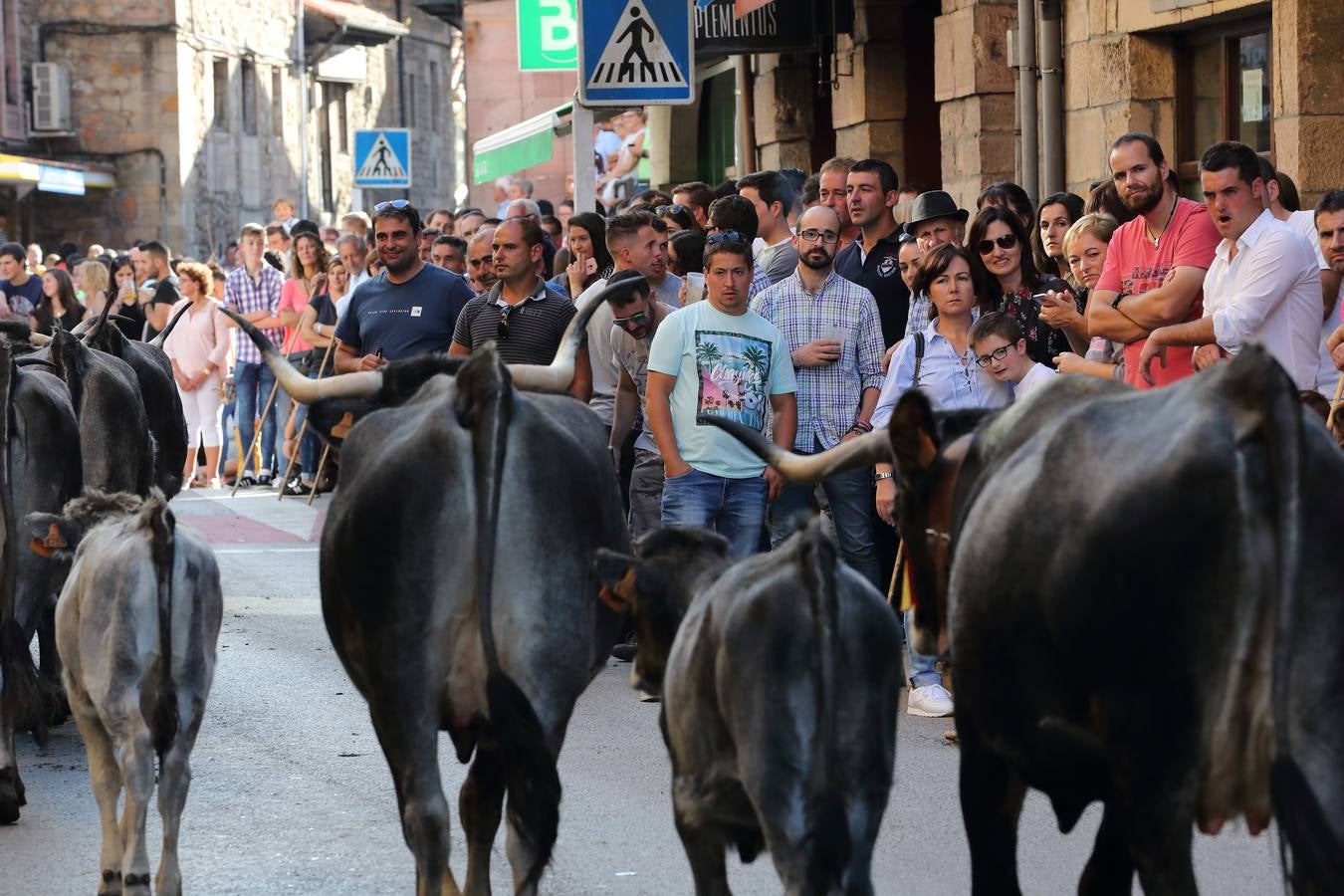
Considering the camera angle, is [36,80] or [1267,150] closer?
[1267,150]

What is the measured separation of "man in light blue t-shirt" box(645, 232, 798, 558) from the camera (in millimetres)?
8617

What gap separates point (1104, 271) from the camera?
8.52 metres

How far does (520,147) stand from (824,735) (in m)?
19.3

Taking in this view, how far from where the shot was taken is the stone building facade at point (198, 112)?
39750mm

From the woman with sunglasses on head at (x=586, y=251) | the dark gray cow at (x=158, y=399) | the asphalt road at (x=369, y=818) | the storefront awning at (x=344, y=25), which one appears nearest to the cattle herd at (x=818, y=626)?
the asphalt road at (x=369, y=818)

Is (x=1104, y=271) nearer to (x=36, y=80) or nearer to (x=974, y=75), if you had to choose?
(x=974, y=75)

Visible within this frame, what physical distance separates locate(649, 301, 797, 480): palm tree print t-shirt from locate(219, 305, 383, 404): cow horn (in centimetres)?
294

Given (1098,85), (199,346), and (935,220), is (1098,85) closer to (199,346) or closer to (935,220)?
(935,220)

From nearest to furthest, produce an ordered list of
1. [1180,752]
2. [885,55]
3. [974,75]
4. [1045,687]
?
[1180,752] < [1045,687] < [974,75] < [885,55]

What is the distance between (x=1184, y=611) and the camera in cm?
399

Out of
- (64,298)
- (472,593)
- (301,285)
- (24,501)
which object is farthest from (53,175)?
(472,593)

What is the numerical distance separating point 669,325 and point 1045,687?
177 inches

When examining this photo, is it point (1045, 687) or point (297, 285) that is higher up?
point (297, 285)

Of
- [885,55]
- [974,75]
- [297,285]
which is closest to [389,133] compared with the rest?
[297,285]
